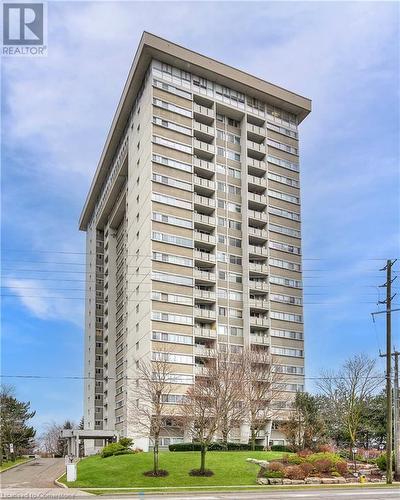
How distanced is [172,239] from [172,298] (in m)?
8.07

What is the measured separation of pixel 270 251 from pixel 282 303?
26.3 feet

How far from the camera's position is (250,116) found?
9569 cm

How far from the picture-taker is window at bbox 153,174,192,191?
82812mm

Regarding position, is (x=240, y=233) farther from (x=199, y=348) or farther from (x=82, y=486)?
(x=82, y=486)

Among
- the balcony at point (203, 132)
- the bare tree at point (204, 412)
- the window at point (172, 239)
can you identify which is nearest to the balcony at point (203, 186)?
the balcony at point (203, 132)

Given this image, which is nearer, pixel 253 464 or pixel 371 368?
pixel 253 464

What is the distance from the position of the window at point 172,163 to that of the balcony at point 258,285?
18743 millimetres

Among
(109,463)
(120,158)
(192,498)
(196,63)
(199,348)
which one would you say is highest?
(196,63)

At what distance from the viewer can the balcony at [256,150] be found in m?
94.4

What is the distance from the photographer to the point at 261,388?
2795 inches

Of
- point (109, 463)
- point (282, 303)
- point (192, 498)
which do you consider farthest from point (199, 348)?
point (192, 498)

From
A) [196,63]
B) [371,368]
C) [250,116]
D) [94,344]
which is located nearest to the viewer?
[371,368]

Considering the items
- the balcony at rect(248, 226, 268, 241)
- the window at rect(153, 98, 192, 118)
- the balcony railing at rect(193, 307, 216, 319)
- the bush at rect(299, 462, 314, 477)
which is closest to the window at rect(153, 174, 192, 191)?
the window at rect(153, 98, 192, 118)

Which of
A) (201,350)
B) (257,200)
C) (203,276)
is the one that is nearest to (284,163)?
(257,200)
